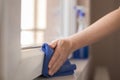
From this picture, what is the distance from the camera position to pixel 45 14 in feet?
3.97

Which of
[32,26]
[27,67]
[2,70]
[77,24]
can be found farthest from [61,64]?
[77,24]

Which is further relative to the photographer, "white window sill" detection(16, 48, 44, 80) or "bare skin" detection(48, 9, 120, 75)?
"bare skin" detection(48, 9, 120, 75)

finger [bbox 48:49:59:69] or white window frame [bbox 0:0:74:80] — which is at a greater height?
white window frame [bbox 0:0:74:80]

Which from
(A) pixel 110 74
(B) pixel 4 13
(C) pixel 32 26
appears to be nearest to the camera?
(B) pixel 4 13

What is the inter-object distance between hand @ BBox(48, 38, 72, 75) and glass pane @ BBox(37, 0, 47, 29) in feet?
1.85

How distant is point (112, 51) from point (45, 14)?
630mm

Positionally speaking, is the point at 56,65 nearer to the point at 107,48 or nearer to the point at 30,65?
the point at 30,65

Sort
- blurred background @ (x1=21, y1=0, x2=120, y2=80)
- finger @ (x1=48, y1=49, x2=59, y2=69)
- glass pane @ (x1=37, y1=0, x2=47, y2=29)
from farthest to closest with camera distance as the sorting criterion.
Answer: blurred background @ (x1=21, y1=0, x2=120, y2=80) < glass pane @ (x1=37, y1=0, x2=47, y2=29) < finger @ (x1=48, y1=49, x2=59, y2=69)

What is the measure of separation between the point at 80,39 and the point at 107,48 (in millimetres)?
841

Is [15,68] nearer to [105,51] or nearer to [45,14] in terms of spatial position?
[45,14]

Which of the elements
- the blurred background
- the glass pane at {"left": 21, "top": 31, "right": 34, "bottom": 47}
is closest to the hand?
the glass pane at {"left": 21, "top": 31, "right": 34, "bottom": 47}

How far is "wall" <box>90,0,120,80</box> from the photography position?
148 cm

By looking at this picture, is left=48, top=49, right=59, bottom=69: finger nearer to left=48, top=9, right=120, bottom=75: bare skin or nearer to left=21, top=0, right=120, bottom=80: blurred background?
left=48, top=9, right=120, bottom=75: bare skin

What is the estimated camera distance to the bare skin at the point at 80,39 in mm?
628
